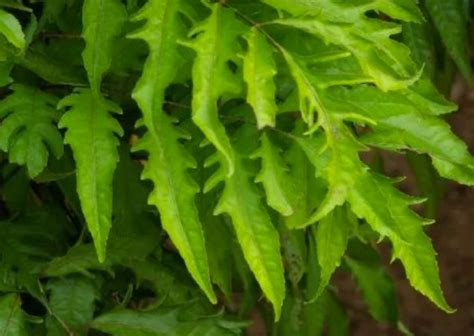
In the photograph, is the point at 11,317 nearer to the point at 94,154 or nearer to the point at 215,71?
the point at 94,154

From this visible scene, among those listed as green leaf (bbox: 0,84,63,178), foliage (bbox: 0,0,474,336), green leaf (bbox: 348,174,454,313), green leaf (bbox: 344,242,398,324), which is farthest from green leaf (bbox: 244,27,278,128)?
green leaf (bbox: 344,242,398,324)

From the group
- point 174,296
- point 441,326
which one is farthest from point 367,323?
point 174,296

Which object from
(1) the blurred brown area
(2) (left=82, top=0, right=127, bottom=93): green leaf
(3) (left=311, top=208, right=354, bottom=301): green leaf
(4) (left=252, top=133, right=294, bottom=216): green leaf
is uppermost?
(2) (left=82, top=0, right=127, bottom=93): green leaf

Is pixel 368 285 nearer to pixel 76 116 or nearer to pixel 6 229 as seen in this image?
pixel 6 229

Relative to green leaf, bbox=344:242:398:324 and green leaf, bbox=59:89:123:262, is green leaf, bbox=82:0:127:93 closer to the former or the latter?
green leaf, bbox=59:89:123:262

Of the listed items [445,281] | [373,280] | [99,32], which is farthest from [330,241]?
[445,281]
